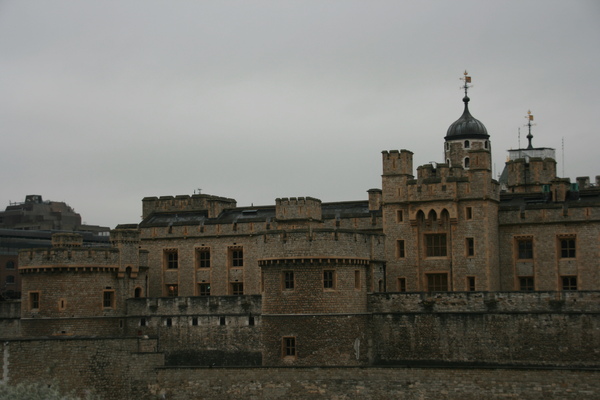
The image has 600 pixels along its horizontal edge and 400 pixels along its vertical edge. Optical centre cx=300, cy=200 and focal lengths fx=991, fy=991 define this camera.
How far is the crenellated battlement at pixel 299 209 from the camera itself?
6756 centimetres

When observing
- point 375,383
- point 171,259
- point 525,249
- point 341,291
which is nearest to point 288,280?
point 341,291

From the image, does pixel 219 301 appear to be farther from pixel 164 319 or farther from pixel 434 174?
pixel 434 174

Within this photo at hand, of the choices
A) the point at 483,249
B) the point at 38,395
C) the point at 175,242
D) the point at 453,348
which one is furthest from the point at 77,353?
the point at 483,249

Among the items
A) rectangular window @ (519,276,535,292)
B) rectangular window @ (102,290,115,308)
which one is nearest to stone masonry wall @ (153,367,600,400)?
rectangular window @ (102,290,115,308)

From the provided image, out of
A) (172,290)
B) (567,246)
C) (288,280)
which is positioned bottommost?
(172,290)

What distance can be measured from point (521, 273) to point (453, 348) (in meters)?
9.51

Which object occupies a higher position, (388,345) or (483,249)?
(483,249)

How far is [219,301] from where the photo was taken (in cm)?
6109

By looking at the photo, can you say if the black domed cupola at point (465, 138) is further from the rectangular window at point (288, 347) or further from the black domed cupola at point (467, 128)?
the rectangular window at point (288, 347)

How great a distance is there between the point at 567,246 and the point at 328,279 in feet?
52.5

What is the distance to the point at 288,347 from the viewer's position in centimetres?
5488

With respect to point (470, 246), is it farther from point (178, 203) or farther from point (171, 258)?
point (178, 203)

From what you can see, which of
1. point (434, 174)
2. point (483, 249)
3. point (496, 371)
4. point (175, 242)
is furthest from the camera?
point (175, 242)

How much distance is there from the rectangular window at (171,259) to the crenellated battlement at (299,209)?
8.22 m
